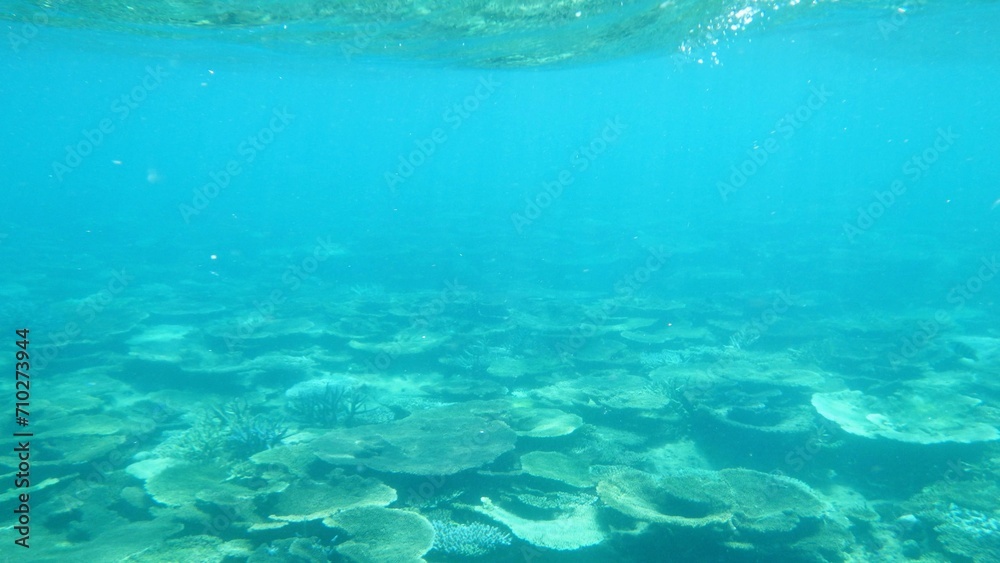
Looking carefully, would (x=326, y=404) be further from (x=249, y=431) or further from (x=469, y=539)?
(x=469, y=539)

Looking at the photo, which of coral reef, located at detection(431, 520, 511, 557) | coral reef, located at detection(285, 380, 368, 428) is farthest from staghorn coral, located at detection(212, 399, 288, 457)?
coral reef, located at detection(431, 520, 511, 557)

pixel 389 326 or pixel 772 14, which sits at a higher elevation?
pixel 772 14

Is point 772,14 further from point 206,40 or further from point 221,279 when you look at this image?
point 221,279

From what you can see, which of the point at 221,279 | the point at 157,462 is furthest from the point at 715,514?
the point at 221,279

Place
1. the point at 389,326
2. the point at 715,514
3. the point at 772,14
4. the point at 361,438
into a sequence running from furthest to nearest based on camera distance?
the point at 772,14, the point at 389,326, the point at 361,438, the point at 715,514

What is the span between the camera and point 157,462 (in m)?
8.56

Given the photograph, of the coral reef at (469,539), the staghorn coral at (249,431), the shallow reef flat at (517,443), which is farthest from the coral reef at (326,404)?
the coral reef at (469,539)

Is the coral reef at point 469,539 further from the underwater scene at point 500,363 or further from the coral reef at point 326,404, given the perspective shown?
the coral reef at point 326,404

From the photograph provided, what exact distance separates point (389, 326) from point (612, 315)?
6.73 meters

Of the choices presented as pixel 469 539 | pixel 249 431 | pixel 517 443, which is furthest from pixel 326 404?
pixel 469 539

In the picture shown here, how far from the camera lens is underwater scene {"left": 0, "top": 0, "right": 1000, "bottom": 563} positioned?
6.47 m

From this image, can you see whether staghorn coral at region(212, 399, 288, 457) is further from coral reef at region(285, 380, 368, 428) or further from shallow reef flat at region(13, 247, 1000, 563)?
coral reef at region(285, 380, 368, 428)

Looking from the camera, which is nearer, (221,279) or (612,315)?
(612,315)

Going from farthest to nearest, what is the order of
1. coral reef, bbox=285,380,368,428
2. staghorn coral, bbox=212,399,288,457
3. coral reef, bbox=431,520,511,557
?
coral reef, bbox=285,380,368,428 → staghorn coral, bbox=212,399,288,457 → coral reef, bbox=431,520,511,557
